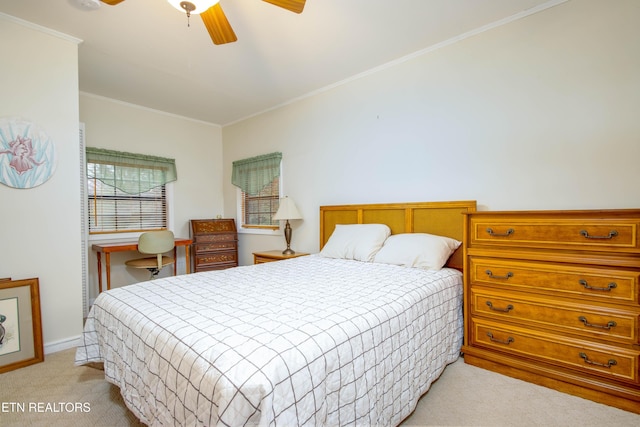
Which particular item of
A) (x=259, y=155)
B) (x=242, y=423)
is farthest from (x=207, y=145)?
(x=242, y=423)

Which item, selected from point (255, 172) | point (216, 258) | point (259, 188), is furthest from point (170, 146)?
point (216, 258)

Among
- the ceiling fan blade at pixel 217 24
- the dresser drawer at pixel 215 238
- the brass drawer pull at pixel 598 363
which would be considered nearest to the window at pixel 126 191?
the dresser drawer at pixel 215 238

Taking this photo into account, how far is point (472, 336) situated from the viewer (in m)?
2.10

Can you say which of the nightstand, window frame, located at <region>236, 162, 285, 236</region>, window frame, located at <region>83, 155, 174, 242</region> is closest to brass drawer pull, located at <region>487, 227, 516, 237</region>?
the nightstand

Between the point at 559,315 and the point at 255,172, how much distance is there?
3827 millimetres

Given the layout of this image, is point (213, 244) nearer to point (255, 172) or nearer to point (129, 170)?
point (255, 172)

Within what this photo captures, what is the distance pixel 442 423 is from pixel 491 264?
1041mm

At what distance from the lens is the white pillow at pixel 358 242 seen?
8.89 ft

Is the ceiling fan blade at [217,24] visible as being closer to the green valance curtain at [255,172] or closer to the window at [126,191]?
the green valance curtain at [255,172]

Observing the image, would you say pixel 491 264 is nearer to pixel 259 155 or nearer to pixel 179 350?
pixel 179 350

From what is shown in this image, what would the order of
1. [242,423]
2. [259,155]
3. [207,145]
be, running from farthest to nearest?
[207,145] < [259,155] < [242,423]

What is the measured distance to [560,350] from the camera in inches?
69.1

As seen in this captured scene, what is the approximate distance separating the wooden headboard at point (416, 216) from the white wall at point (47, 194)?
2.51 meters

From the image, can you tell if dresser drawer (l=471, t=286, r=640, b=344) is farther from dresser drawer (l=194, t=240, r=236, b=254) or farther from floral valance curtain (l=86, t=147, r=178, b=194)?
floral valance curtain (l=86, t=147, r=178, b=194)
